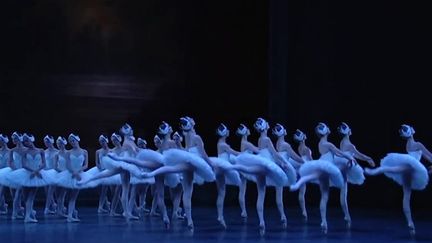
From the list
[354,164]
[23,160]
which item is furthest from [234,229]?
[23,160]

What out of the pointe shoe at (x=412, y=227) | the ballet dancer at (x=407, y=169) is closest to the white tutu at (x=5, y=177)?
the ballet dancer at (x=407, y=169)

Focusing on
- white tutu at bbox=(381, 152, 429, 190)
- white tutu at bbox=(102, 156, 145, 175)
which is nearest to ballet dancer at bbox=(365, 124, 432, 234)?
white tutu at bbox=(381, 152, 429, 190)

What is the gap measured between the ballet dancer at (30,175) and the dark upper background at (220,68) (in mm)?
4538

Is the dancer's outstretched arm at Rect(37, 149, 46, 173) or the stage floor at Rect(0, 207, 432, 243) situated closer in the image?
the stage floor at Rect(0, 207, 432, 243)

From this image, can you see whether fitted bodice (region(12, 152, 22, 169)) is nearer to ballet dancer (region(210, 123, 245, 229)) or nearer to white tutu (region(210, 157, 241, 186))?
ballet dancer (region(210, 123, 245, 229))

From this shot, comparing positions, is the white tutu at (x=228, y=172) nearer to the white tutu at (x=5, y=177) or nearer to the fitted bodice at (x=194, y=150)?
the fitted bodice at (x=194, y=150)

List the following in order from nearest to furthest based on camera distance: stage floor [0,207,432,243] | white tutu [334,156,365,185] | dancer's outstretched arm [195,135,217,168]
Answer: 1. stage floor [0,207,432,243]
2. dancer's outstretched arm [195,135,217,168]
3. white tutu [334,156,365,185]

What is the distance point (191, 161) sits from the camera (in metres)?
9.27

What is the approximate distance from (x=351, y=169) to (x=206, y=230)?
7.44 feet

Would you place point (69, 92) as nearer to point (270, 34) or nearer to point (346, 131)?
point (270, 34)

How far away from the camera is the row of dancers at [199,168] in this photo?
30.8 feet

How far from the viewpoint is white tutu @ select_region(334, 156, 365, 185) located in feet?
32.9

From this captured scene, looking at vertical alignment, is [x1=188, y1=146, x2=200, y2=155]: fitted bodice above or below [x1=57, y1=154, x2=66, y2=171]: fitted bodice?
above

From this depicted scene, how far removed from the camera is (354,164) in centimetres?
1002
